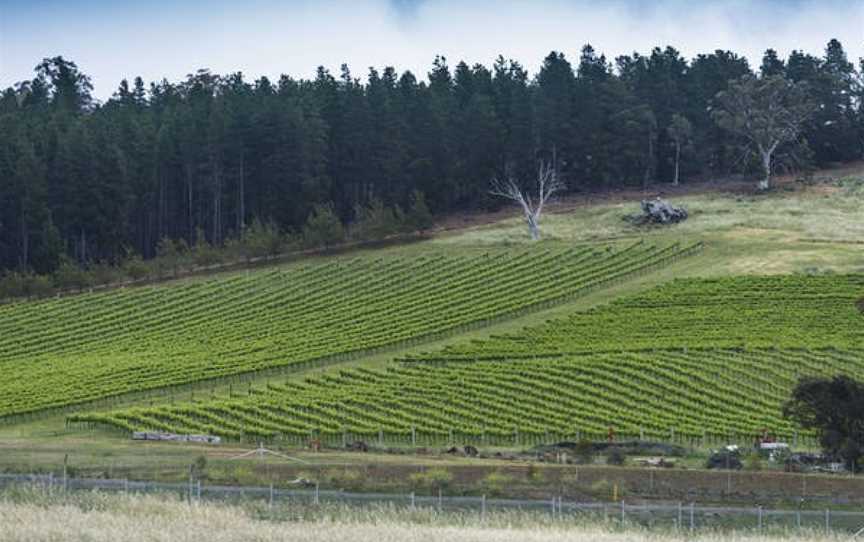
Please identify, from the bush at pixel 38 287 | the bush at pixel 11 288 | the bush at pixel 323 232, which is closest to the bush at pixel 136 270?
the bush at pixel 38 287

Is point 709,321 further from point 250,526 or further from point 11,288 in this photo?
point 250,526

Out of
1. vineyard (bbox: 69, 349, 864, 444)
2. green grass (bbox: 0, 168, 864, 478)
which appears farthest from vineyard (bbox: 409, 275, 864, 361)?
green grass (bbox: 0, 168, 864, 478)

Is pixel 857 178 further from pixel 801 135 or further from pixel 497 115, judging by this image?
pixel 497 115

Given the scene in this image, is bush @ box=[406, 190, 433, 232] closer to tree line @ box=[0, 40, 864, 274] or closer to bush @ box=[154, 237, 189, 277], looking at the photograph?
tree line @ box=[0, 40, 864, 274]

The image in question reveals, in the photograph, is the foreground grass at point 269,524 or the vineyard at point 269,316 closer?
the foreground grass at point 269,524

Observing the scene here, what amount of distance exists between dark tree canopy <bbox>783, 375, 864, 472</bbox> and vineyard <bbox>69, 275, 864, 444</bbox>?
7931 mm

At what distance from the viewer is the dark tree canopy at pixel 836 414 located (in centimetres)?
6262

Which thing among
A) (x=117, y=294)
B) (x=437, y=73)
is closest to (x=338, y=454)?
(x=117, y=294)

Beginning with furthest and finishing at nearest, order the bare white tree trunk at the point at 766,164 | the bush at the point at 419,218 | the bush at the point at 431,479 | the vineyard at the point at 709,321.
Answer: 1. the bare white tree trunk at the point at 766,164
2. the bush at the point at 419,218
3. the vineyard at the point at 709,321
4. the bush at the point at 431,479

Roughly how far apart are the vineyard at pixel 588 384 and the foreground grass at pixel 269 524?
2662 cm

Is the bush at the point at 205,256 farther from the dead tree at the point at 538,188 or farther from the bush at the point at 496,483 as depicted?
the bush at the point at 496,483

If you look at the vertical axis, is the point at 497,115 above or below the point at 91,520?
above

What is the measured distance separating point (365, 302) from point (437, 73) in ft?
245

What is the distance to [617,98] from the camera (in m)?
158
